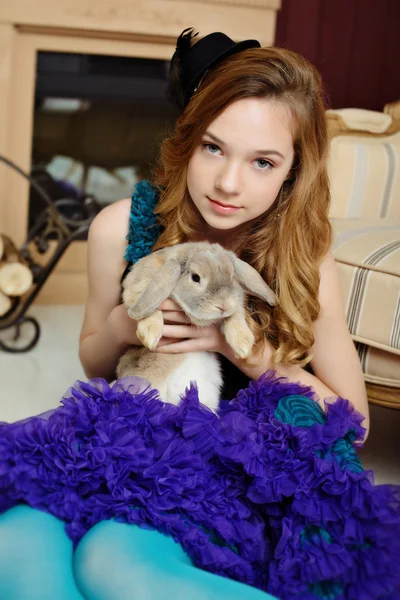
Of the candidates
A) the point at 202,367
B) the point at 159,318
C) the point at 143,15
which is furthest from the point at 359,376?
the point at 143,15

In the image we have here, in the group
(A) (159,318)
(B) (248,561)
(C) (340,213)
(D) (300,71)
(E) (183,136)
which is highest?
(D) (300,71)

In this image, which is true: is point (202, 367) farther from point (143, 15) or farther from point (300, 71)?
point (143, 15)

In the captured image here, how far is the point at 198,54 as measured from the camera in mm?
1233

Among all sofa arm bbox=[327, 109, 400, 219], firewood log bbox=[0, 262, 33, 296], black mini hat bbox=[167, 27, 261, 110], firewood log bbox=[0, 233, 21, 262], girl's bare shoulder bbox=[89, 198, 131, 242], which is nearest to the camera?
black mini hat bbox=[167, 27, 261, 110]

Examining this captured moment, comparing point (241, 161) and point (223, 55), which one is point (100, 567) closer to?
Answer: point (241, 161)

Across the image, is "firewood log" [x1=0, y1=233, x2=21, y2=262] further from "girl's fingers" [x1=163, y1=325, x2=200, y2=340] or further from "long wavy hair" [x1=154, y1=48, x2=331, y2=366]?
"girl's fingers" [x1=163, y1=325, x2=200, y2=340]

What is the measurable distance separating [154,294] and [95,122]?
2.46m

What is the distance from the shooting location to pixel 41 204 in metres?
3.21

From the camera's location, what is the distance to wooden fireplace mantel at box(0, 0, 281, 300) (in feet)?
9.32

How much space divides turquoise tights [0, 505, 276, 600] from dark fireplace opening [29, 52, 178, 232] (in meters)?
2.38

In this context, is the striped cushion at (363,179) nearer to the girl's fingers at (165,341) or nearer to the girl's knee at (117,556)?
the girl's fingers at (165,341)

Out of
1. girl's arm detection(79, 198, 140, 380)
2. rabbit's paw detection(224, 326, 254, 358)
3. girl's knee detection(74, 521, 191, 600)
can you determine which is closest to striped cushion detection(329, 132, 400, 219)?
girl's arm detection(79, 198, 140, 380)

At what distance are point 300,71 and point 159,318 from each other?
0.49 metres

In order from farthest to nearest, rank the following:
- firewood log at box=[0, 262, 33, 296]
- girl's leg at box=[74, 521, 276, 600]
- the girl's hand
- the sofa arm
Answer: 1. firewood log at box=[0, 262, 33, 296]
2. the sofa arm
3. the girl's hand
4. girl's leg at box=[74, 521, 276, 600]
